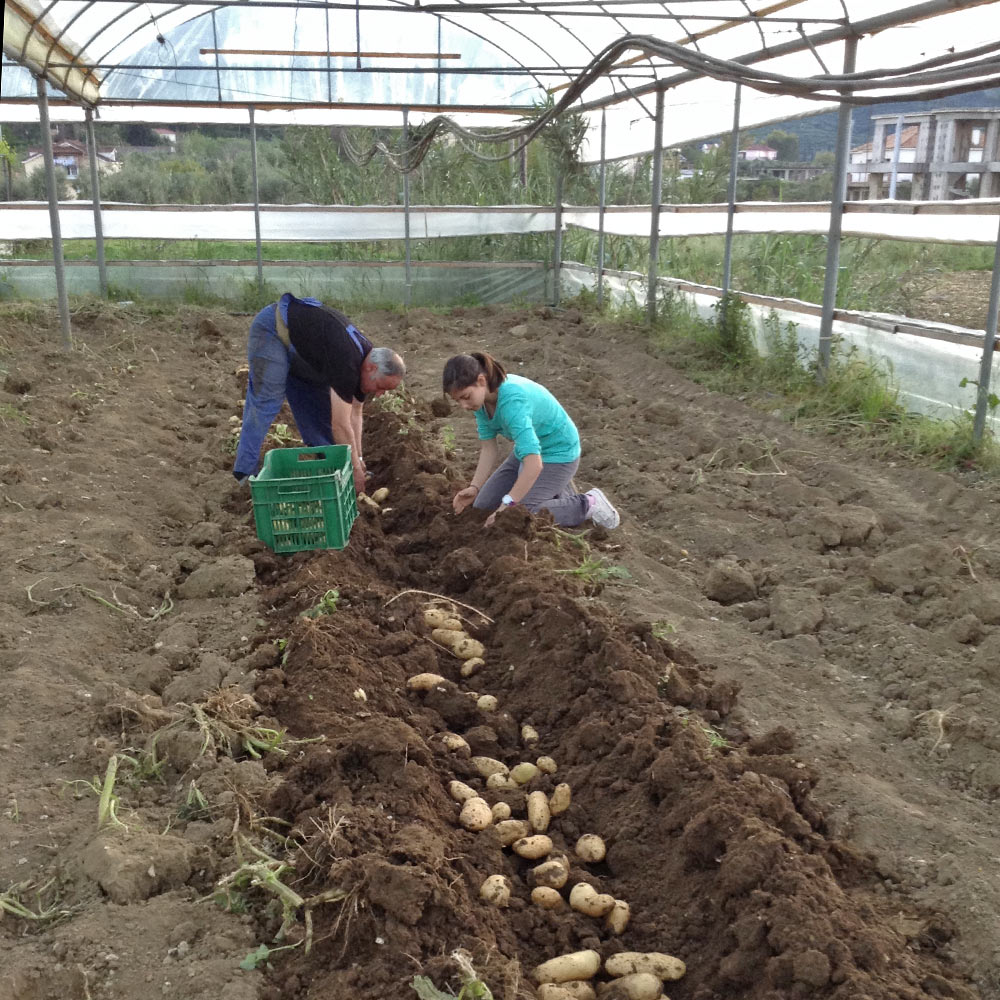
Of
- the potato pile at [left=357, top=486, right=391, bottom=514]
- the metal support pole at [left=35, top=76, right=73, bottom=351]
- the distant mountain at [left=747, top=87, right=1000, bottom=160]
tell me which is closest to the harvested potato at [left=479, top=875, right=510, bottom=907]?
the potato pile at [left=357, top=486, right=391, bottom=514]

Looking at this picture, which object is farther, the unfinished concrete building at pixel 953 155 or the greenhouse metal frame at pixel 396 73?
the greenhouse metal frame at pixel 396 73

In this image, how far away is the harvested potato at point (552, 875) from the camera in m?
2.66

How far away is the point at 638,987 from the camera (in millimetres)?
2287

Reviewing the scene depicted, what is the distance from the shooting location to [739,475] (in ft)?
20.1

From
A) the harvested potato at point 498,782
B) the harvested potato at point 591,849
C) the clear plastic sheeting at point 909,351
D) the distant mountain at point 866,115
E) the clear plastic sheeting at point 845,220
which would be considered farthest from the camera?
the distant mountain at point 866,115

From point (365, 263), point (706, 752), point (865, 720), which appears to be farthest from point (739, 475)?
point (365, 263)

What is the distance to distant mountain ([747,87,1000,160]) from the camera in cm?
679

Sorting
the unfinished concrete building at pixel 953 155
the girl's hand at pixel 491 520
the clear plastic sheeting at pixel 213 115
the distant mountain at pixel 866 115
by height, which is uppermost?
the clear plastic sheeting at pixel 213 115

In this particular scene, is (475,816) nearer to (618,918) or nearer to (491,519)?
(618,918)

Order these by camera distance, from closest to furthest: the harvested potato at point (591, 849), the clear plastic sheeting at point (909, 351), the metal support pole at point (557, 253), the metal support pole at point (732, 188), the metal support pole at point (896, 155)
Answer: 1. the harvested potato at point (591, 849)
2. the clear plastic sheeting at point (909, 351)
3. the metal support pole at point (896, 155)
4. the metal support pole at point (732, 188)
5. the metal support pole at point (557, 253)

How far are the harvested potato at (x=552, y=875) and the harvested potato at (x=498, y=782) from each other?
41 centimetres

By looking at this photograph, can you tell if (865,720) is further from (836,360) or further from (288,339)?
(836,360)

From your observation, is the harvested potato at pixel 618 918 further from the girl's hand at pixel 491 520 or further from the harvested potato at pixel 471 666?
the girl's hand at pixel 491 520

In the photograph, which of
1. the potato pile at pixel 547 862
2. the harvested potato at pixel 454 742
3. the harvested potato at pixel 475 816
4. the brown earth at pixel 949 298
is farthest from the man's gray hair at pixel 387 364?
the brown earth at pixel 949 298
